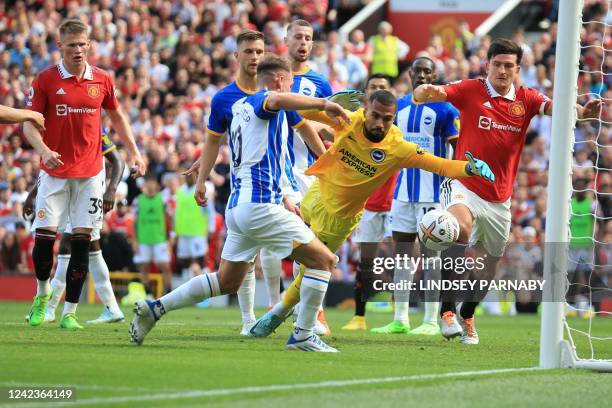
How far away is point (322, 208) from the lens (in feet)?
33.5

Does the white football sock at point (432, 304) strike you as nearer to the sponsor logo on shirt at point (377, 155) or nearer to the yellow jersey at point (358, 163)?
the yellow jersey at point (358, 163)

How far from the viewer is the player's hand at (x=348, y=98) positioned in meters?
9.55

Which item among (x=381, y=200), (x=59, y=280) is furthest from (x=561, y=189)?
(x=59, y=280)

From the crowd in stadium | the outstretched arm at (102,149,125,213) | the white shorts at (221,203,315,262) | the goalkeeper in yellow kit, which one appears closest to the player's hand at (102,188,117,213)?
the outstretched arm at (102,149,125,213)

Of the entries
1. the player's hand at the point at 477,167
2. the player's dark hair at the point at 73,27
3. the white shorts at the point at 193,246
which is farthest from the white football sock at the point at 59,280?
the white shorts at the point at 193,246

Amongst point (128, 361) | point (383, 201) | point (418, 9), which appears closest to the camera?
point (128, 361)

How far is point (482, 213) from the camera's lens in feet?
35.3

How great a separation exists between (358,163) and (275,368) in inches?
98.3

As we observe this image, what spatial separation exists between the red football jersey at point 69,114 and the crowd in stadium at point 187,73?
760 cm

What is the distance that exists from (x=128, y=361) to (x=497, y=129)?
14.6 ft

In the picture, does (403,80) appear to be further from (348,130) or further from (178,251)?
(348,130)

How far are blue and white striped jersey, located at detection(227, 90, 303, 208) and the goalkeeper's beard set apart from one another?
0.82 metres

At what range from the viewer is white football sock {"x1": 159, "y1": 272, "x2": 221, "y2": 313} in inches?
362

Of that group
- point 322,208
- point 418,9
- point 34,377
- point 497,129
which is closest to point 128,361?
point 34,377
